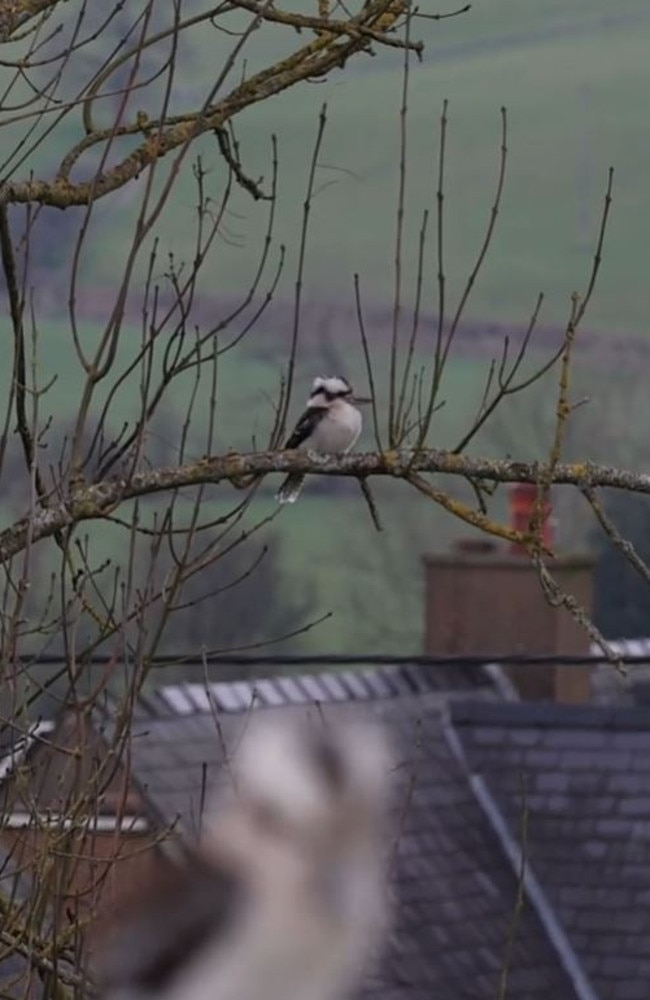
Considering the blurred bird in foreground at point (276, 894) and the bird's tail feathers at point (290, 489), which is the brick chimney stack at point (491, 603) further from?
the blurred bird in foreground at point (276, 894)

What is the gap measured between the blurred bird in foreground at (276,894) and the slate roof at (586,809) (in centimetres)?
1177

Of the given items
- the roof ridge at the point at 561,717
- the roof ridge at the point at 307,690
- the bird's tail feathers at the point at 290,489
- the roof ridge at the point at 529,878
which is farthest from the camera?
the roof ridge at the point at 307,690

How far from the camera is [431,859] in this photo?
15672 mm

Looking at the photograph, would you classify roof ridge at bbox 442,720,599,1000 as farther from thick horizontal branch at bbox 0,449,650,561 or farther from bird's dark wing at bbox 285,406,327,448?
thick horizontal branch at bbox 0,449,650,561

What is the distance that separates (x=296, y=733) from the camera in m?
3.23

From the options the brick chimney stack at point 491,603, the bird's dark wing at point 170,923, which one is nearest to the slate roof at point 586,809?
the brick chimney stack at point 491,603

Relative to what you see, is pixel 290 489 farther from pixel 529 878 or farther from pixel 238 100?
pixel 529 878

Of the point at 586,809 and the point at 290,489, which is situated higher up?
the point at 290,489

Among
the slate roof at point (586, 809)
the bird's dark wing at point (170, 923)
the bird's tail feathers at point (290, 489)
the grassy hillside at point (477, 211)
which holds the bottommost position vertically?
the bird's dark wing at point (170, 923)

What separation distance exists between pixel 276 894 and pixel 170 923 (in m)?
0.18

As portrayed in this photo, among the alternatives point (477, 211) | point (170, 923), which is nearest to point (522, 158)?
point (477, 211)

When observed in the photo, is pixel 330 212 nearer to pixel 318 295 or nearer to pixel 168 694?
pixel 318 295

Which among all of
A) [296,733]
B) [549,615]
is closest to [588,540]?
[549,615]

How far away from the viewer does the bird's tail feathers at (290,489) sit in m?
8.06
